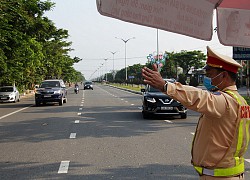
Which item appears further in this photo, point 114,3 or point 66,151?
point 66,151

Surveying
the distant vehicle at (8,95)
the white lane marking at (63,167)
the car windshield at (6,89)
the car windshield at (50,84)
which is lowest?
the white lane marking at (63,167)

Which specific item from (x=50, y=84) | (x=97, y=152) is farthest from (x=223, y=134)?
(x=50, y=84)


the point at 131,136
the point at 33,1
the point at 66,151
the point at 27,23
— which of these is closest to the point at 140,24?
the point at 66,151

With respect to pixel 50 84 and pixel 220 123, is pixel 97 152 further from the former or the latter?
pixel 50 84

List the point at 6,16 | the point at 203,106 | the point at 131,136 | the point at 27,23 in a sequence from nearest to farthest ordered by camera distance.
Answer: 1. the point at 203,106
2. the point at 131,136
3. the point at 6,16
4. the point at 27,23

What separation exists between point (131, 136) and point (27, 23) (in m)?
14.7

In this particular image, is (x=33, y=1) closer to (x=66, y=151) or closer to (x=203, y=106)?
(x=66, y=151)

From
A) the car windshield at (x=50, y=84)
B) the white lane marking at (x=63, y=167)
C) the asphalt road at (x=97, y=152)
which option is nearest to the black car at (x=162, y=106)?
the asphalt road at (x=97, y=152)

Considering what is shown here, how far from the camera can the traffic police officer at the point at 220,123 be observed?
2.43m

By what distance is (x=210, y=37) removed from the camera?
8.73ft

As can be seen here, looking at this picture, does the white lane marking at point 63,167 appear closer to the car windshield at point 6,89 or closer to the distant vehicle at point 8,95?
the distant vehicle at point 8,95

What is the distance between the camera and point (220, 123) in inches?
99.5

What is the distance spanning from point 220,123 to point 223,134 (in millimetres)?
87

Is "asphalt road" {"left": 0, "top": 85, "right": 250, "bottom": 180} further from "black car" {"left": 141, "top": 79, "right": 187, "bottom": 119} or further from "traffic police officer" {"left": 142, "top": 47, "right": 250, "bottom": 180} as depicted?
"traffic police officer" {"left": 142, "top": 47, "right": 250, "bottom": 180}
